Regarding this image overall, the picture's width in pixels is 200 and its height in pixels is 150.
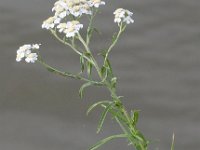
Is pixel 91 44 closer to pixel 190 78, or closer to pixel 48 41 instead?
pixel 48 41

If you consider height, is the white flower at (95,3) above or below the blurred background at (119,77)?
below

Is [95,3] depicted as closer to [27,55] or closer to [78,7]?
[78,7]

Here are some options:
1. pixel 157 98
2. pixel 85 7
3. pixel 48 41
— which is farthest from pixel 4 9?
pixel 85 7

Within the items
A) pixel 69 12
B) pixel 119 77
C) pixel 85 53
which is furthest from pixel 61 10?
pixel 119 77

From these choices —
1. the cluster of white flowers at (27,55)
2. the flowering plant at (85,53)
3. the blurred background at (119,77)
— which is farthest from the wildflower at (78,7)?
the blurred background at (119,77)

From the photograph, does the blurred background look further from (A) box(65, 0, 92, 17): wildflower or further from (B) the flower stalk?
(A) box(65, 0, 92, 17): wildflower

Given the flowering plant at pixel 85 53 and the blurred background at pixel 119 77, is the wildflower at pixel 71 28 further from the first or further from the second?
the blurred background at pixel 119 77

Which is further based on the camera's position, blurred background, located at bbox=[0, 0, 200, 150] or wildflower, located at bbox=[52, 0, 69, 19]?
blurred background, located at bbox=[0, 0, 200, 150]

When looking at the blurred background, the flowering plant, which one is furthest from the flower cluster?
the blurred background

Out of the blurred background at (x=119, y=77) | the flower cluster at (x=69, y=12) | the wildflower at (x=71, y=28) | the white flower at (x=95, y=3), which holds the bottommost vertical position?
the wildflower at (x=71, y=28)
